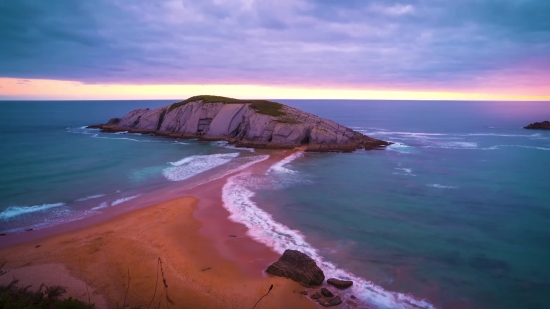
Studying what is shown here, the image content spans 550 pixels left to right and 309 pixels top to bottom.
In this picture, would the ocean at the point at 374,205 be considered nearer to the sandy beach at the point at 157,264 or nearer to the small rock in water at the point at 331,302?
the small rock in water at the point at 331,302

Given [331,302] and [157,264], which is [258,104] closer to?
[157,264]

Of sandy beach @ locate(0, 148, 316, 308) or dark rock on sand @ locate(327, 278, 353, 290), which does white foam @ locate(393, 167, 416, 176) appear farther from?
dark rock on sand @ locate(327, 278, 353, 290)

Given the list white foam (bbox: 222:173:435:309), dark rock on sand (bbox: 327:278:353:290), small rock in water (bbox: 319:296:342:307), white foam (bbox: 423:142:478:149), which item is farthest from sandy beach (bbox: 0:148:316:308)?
white foam (bbox: 423:142:478:149)

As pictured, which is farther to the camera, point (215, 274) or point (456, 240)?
point (456, 240)

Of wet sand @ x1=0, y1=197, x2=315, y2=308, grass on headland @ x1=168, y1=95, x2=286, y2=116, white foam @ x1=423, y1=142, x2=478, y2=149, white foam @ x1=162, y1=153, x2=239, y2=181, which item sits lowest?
wet sand @ x1=0, y1=197, x2=315, y2=308

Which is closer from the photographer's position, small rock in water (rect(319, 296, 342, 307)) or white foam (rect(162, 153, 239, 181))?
small rock in water (rect(319, 296, 342, 307))

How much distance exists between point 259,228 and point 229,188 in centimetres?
900

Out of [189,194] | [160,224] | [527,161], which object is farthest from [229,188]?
[527,161]

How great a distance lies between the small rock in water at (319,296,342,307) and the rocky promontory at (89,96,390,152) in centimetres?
3647

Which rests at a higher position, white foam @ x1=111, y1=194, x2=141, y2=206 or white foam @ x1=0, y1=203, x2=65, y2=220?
white foam @ x1=111, y1=194, x2=141, y2=206

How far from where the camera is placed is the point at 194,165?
37312 millimetres

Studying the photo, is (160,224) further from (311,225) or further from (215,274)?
(311,225)

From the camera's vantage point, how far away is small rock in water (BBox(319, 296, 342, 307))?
12.0m

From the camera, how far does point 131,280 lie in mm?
13609
